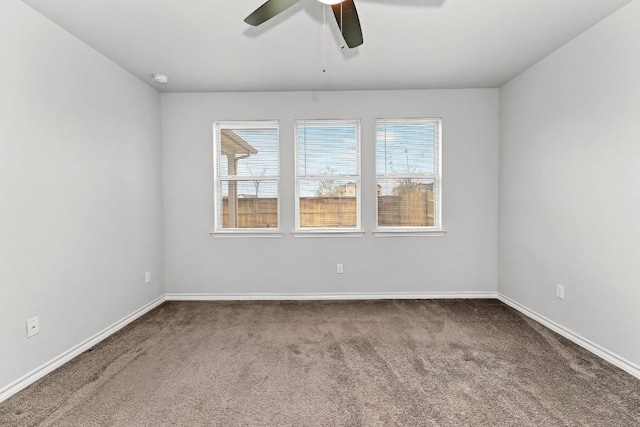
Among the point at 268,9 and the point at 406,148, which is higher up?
the point at 268,9

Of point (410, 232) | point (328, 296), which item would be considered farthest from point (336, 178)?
point (328, 296)

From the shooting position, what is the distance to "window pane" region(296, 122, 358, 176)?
3.96 m

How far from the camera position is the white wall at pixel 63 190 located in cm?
205

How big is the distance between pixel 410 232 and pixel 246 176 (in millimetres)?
2186

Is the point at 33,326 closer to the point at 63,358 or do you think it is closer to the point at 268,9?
the point at 63,358

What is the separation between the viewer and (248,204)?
13.3 ft

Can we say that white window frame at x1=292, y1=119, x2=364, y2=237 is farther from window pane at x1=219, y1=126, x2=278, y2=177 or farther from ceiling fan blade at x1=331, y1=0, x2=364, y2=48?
ceiling fan blade at x1=331, y1=0, x2=364, y2=48

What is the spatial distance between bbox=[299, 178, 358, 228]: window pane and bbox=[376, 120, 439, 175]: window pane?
50 centimetres

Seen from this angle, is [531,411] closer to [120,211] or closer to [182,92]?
[120,211]

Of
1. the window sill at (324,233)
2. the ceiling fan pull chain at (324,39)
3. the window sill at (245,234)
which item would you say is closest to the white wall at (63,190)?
the window sill at (245,234)

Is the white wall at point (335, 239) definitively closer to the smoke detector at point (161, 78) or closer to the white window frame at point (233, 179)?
the white window frame at point (233, 179)

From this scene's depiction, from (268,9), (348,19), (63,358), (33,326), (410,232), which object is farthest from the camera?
(410,232)

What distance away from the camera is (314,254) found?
3947 mm

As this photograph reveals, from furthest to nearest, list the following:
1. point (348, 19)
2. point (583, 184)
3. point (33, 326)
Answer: point (583, 184), point (33, 326), point (348, 19)
